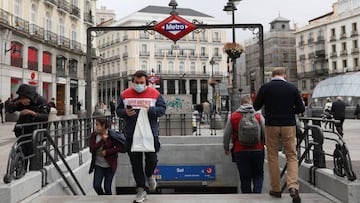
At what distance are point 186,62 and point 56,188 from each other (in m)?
75.3

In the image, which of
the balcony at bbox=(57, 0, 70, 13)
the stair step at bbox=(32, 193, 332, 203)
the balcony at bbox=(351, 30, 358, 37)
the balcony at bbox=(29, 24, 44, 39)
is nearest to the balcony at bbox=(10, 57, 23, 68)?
the balcony at bbox=(29, 24, 44, 39)

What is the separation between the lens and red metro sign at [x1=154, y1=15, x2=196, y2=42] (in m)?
10.4

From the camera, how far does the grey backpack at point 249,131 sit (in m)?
5.90

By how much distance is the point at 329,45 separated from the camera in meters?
63.2

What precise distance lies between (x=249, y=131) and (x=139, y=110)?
79.6 inches

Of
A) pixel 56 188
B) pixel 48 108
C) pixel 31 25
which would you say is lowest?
pixel 56 188

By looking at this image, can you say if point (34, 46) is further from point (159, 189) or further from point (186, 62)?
point (186, 62)

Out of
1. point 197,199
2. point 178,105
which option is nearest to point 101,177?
point 197,199

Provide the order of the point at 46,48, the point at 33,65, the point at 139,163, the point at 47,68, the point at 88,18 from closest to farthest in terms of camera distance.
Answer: the point at 139,163 → the point at 33,65 → the point at 46,48 → the point at 47,68 → the point at 88,18

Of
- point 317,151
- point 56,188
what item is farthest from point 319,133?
point 56,188

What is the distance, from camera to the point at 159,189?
43.0 ft

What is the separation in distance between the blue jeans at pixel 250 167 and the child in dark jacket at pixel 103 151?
6.82 feet

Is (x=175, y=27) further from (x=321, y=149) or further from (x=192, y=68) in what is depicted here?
(x=192, y=68)

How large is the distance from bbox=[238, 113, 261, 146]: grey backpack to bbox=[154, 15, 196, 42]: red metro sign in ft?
16.5
